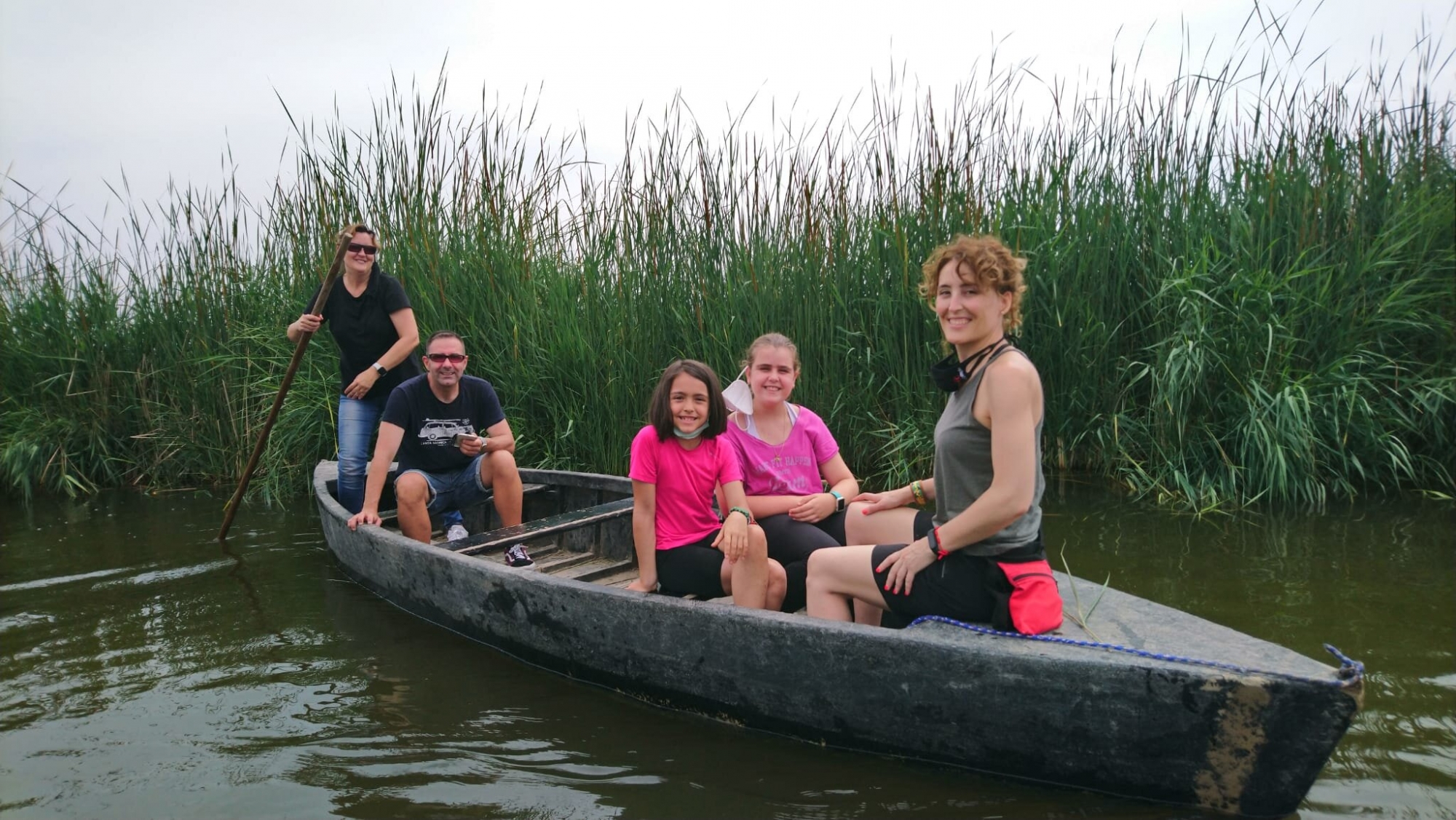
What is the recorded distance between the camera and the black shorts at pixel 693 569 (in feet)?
11.6

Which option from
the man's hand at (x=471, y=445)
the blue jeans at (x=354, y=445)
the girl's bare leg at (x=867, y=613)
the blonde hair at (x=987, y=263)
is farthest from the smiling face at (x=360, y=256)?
the blonde hair at (x=987, y=263)

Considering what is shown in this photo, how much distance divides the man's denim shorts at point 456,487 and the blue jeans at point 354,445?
0.16 metres

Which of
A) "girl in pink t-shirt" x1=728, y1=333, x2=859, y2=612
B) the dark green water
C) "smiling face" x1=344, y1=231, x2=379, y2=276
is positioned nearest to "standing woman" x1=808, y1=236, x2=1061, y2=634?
the dark green water

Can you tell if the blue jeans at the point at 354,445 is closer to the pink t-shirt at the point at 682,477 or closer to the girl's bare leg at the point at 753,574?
the pink t-shirt at the point at 682,477

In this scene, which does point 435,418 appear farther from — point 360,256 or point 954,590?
point 954,590

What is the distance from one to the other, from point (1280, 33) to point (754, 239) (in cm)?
386

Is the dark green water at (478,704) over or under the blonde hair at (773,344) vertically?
under

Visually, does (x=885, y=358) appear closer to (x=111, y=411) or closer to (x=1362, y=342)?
(x=1362, y=342)

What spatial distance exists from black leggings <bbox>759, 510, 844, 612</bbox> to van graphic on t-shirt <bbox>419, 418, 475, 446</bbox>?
206 centimetres

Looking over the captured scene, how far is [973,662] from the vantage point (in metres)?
2.66

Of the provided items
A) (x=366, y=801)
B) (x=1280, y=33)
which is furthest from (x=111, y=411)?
(x=1280, y=33)

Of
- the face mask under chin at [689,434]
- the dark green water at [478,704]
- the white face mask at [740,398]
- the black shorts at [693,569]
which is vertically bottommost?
the dark green water at [478,704]

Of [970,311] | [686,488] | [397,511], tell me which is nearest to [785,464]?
[686,488]

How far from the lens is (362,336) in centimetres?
548
